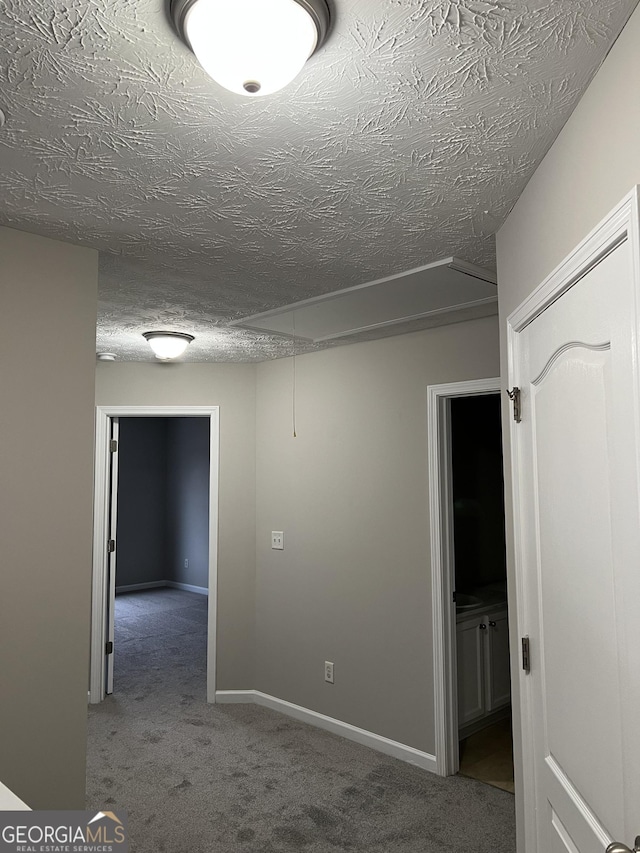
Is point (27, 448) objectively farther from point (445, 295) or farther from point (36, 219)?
point (445, 295)

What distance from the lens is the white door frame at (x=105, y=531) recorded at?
4.59 meters

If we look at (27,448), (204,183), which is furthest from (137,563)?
(204,183)

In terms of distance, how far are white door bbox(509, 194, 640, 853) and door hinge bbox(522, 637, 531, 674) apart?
0.03 meters

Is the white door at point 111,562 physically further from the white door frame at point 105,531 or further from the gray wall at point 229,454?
the gray wall at point 229,454

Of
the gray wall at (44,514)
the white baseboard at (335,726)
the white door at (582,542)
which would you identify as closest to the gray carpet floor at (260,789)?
the white baseboard at (335,726)

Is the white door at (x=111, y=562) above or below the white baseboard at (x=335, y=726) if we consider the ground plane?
above

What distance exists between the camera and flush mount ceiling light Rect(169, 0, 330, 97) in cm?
109

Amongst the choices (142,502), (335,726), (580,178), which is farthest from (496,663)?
(142,502)

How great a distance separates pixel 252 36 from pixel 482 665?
3.86m

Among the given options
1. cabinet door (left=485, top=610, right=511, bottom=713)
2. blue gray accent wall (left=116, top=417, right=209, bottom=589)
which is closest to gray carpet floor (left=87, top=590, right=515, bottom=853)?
cabinet door (left=485, top=610, right=511, bottom=713)

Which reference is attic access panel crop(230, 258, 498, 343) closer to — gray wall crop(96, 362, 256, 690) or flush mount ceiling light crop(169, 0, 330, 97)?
gray wall crop(96, 362, 256, 690)

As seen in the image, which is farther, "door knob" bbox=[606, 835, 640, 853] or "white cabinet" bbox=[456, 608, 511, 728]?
"white cabinet" bbox=[456, 608, 511, 728]

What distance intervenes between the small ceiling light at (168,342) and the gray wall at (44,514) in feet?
4.61

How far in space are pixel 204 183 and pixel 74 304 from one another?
803mm
